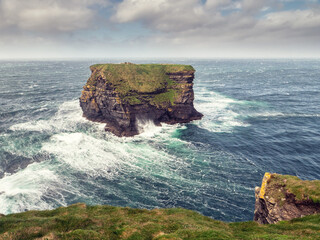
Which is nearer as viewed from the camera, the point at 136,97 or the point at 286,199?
the point at 286,199

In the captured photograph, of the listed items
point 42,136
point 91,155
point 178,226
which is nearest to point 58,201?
point 91,155

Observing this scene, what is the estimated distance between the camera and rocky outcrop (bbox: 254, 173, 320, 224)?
22.9m

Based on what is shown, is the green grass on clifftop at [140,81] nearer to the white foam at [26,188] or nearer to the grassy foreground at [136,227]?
the white foam at [26,188]

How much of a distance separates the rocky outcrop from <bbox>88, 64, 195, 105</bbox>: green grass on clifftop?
54819mm

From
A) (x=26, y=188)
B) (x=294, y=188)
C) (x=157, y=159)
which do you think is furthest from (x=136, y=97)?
(x=294, y=188)

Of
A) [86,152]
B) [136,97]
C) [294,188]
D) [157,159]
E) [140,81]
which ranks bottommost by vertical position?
[157,159]

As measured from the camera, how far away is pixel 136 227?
18.9m

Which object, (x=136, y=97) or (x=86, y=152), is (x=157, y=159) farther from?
(x=136, y=97)

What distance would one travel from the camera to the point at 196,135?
69250mm

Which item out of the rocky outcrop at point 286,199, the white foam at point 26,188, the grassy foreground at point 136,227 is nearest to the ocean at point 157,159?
the white foam at point 26,188

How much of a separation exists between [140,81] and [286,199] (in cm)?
6750

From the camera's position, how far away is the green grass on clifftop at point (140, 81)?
75000mm

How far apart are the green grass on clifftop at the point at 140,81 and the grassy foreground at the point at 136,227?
52921 millimetres

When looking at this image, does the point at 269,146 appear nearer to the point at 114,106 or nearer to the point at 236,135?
the point at 236,135
